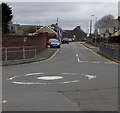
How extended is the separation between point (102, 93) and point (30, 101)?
8.29 ft

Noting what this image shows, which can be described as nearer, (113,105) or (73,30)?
(113,105)

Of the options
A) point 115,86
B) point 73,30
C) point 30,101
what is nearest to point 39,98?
point 30,101

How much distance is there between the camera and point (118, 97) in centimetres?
880

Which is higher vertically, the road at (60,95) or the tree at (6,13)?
the tree at (6,13)

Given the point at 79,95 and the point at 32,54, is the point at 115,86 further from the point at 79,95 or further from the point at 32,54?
the point at 32,54

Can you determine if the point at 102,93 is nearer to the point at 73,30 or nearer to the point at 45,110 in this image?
the point at 45,110

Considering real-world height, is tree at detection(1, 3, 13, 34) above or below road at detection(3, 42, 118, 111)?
above

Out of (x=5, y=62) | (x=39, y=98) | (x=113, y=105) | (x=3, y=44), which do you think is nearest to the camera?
(x=113, y=105)

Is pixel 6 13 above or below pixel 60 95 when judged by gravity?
above

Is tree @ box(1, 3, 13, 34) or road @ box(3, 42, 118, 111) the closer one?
road @ box(3, 42, 118, 111)

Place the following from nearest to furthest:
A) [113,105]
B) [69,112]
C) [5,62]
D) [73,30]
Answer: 1. [69,112]
2. [113,105]
3. [5,62]
4. [73,30]

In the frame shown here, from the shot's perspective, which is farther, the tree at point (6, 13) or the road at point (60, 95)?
the tree at point (6, 13)

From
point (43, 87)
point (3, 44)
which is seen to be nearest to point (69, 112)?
point (43, 87)

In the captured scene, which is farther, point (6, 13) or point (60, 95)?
point (6, 13)
